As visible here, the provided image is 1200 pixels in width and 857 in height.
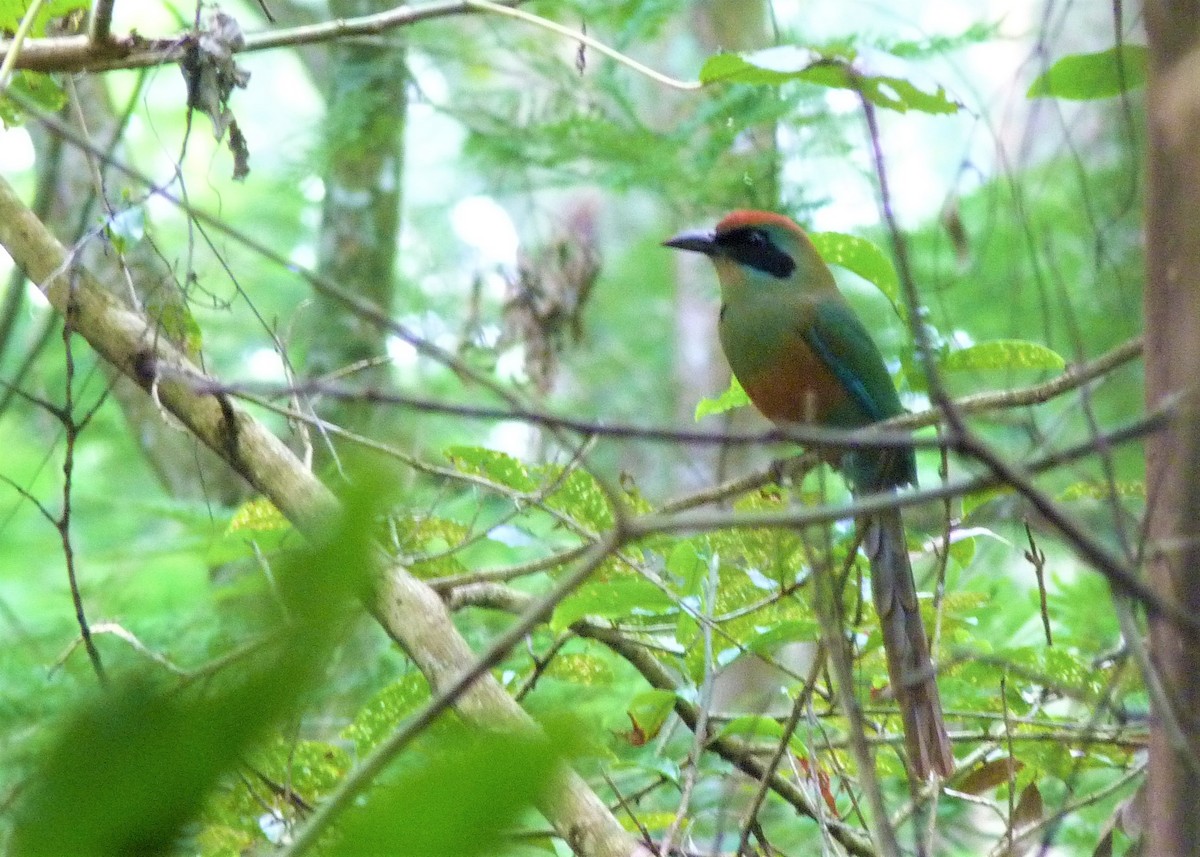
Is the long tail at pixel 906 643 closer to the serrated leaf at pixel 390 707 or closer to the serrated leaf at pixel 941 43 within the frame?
the serrated leaf at pixel 390 707

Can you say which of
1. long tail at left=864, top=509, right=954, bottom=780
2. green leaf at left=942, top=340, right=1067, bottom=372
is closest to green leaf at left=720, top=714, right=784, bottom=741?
long tail at left=864, top=509, right=954, bottom=780

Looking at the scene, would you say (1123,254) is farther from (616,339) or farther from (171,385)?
(616,339)

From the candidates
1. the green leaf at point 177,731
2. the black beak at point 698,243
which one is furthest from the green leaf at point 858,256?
the green leaf at point 177,731

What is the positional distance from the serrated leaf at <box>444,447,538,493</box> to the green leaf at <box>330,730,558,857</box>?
7.08 ft

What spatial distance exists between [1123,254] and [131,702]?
465 centimetres

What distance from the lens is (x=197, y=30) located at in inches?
100

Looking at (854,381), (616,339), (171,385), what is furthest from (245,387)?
(616,339)

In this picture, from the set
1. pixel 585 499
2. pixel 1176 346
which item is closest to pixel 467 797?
pixel 1176 346

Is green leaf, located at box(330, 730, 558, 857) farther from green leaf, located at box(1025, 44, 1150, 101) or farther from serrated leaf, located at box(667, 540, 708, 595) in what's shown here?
serrated leaf, located at box(667, 540, 708, 595)

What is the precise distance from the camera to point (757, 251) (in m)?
3.93

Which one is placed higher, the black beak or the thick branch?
the black beak

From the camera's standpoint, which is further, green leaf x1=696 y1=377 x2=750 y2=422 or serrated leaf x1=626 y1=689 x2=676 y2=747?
green leaf x1=696 y1=377 x2=750 y2=422

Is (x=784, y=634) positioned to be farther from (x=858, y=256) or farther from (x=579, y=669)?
(x=858, y=256)

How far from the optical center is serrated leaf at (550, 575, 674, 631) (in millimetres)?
2334
